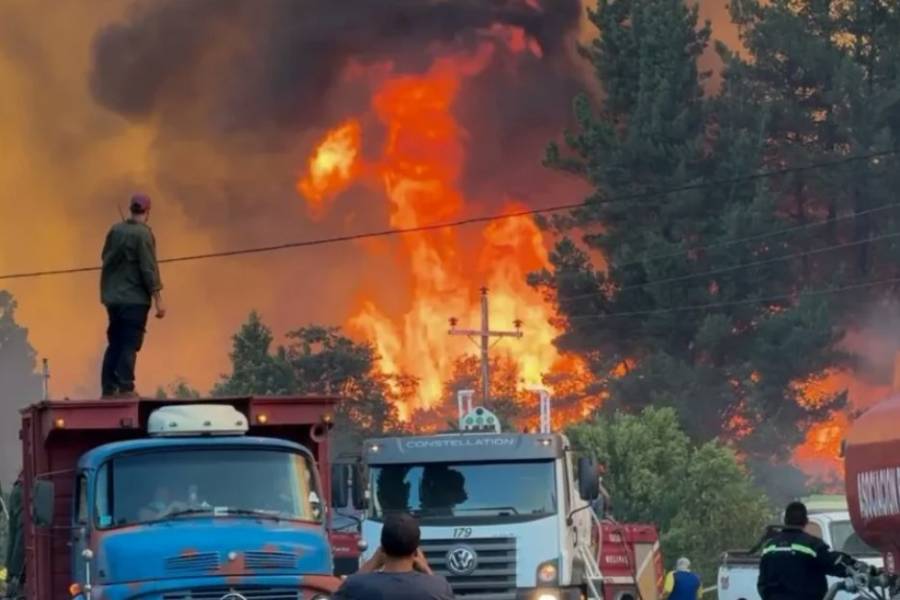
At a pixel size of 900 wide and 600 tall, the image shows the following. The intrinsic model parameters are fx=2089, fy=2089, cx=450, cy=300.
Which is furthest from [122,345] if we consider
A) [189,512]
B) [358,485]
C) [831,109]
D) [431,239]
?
[431,239]

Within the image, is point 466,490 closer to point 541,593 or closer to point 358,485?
point 541,593

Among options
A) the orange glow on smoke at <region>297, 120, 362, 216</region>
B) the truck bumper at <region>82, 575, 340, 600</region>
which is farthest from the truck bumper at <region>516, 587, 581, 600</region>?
the orange glow on smoke at <region>297, 120, 362, 216</region>

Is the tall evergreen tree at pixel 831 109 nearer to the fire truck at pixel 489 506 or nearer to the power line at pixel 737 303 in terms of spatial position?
the power line at pixel 737 303

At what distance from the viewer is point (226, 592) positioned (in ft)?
49.5

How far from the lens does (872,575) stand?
13.5 metres

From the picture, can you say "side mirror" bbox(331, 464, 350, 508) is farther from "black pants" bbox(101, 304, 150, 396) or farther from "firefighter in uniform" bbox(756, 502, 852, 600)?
"firefighter in uniform" bbox(756, 502, 852, 600)

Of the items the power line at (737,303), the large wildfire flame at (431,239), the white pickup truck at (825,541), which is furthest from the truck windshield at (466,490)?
the large wildfire flame at (431,239)

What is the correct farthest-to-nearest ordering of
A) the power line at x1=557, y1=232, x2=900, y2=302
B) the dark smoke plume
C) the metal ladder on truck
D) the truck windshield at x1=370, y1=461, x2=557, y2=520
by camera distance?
the dark smoke plume < the power line at x1=557, y1=232, x2=900, y2=302 < the metal ladder on truck < the truck windshield at x1=370, y1=461, x2=557, y2=520

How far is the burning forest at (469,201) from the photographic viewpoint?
65.4 metres

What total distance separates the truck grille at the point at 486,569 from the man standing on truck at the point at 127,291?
4.97 metres

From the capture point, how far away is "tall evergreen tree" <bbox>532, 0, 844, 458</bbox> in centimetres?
6372

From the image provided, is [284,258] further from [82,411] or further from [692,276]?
[82,411]

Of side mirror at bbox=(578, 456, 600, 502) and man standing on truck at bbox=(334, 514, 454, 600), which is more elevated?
side mirror at bbox=(578, 456, 600, 502)

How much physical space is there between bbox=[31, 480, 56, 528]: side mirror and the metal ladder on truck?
28.9 ft
